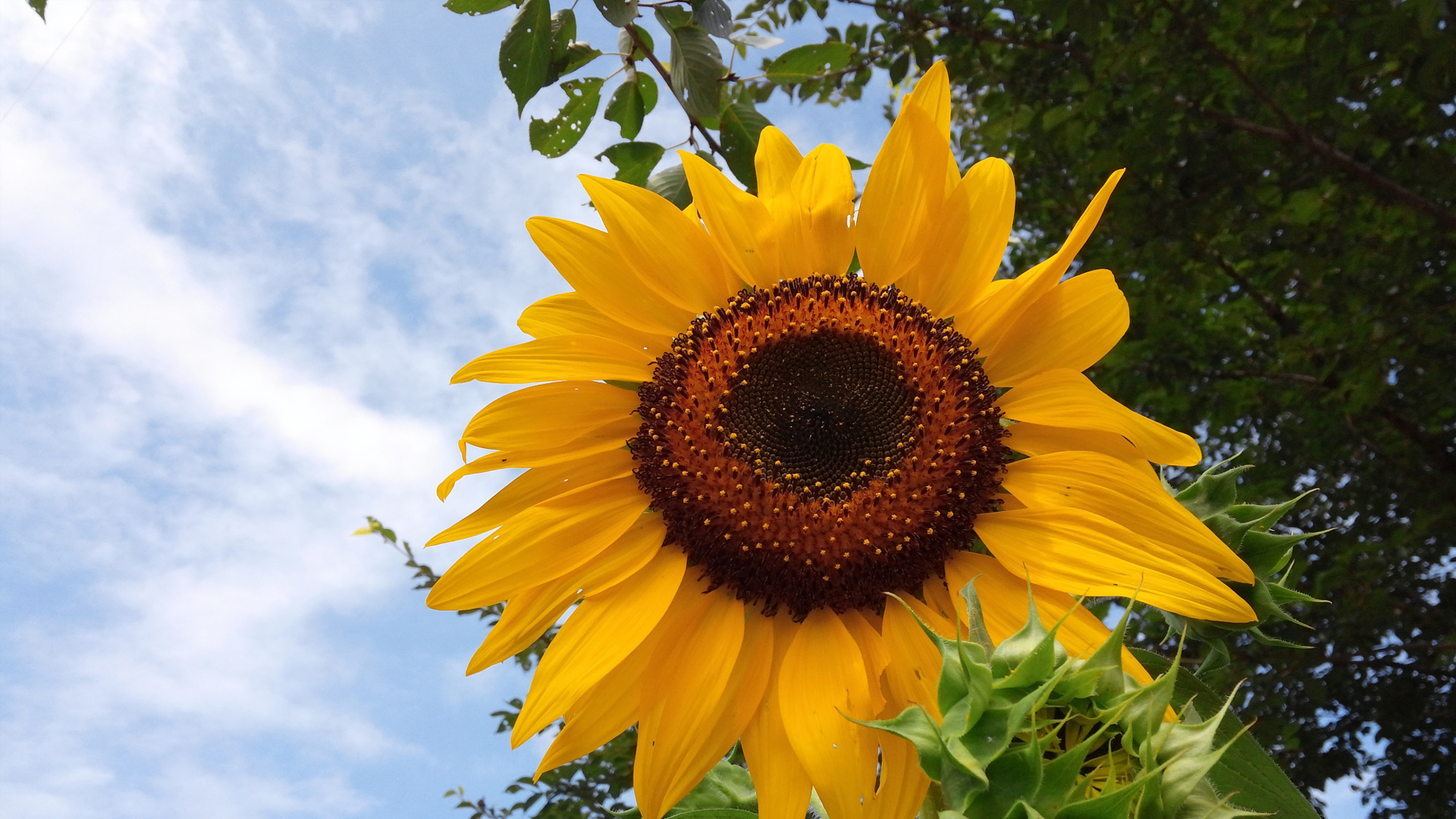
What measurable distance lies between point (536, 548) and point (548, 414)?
21cm

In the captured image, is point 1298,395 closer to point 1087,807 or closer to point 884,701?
point 884,701

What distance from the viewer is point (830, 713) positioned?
1.41 m

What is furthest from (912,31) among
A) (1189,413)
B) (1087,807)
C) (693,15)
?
(1087,807)

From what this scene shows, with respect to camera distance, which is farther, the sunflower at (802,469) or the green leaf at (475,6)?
the green leaf at (475,6)

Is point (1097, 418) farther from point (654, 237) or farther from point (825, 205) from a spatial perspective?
point (654, 237)

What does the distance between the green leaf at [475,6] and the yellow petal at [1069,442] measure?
3.99 feet

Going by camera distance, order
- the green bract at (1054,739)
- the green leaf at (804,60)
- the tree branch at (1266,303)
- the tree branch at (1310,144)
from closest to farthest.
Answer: the green bract at (1054,739)
the green leaf at (804,60)
the tree branch at (1310,144)
the tree branch at (1266,303)

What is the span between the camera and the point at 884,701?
145 centimetres

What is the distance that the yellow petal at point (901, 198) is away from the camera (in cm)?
164

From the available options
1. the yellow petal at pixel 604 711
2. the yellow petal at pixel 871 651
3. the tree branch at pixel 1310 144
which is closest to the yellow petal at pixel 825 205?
the yellow petal at pixel 871 651

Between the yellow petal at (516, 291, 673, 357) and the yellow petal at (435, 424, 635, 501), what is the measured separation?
154mm

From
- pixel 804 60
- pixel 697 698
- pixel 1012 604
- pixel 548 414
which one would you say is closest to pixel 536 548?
pixel 548 414

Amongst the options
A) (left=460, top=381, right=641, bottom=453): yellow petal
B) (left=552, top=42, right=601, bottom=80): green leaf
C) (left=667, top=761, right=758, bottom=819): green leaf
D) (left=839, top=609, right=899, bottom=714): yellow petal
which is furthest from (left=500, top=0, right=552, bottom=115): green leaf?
(left=667, top=761, right=758, bottom=819): green leaf

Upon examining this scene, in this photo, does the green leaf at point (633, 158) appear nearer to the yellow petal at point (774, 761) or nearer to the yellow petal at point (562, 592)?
the yellow petal at point (562, 592)
